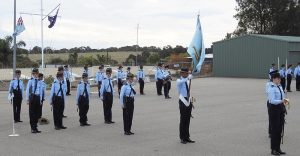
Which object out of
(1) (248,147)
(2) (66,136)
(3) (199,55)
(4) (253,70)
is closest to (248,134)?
(1) (248,147)

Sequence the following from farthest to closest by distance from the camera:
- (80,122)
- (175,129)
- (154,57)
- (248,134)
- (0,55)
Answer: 1. (154,57)
2. (0,55)
3. (80,122)
4. (175,129)
5. (248,134)

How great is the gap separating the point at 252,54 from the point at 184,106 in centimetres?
3723

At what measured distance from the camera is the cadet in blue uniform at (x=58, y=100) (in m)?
14.1

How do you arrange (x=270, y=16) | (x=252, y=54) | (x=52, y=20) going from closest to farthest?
(x=52, y=20), (x=252, y=54), (x=270, y=16)

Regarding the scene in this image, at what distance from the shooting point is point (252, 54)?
47.4 metres

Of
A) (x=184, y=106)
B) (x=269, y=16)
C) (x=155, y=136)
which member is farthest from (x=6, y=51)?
(x=184, y=106)

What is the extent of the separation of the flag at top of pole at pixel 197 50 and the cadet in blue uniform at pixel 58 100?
4.61 metres

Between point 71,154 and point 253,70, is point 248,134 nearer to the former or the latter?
point 71,154

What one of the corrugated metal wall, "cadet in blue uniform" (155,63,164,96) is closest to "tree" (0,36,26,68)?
the corrugated metal wall

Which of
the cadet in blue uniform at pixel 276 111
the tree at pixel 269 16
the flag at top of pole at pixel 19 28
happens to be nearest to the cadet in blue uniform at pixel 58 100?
the cadet in blue uniform at pixel 276 111

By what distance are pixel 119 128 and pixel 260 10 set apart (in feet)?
205

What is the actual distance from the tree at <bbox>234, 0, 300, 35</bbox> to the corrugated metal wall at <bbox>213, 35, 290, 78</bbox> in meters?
24.8

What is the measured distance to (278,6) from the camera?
7150 cm

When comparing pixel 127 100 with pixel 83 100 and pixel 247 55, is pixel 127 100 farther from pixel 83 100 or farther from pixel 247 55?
pixel 247 55
